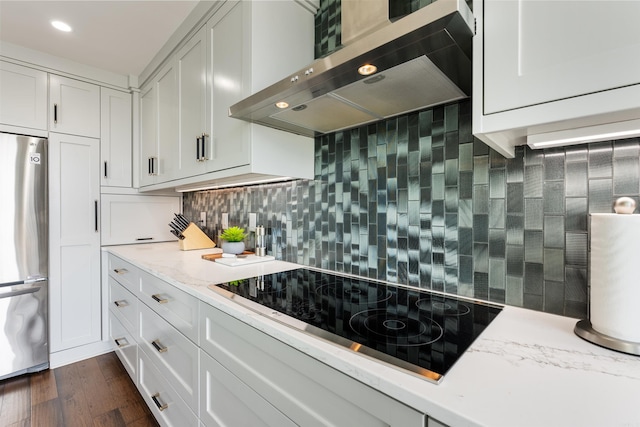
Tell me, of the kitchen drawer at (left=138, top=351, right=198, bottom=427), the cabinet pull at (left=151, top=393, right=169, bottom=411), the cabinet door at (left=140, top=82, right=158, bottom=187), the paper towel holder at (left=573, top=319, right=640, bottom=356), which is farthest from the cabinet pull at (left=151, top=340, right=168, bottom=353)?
the paper towel holder at (left=573, top=319, right=640, bottom=356)

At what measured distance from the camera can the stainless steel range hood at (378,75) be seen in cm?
71

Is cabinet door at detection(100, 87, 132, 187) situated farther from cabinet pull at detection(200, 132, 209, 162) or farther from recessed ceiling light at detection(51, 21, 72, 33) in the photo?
cabinet pull at detection(200, 132, 209, 162)

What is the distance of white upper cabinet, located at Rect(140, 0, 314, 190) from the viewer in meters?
1.35

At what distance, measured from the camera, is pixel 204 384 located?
1.16 metres

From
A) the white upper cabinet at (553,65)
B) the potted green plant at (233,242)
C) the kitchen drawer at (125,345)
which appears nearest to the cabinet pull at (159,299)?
the potted green plant at (233,242)

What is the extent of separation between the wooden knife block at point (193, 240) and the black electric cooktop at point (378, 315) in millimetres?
1165

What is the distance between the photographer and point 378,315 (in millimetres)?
914

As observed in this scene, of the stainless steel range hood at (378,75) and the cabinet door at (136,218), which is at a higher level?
the stainless steel range hood at (378,75)

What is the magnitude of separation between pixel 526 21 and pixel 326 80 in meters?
0.51

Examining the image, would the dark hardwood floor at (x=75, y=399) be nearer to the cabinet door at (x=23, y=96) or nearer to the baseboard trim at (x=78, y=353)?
the baseboard trim at (x=78, y=353)

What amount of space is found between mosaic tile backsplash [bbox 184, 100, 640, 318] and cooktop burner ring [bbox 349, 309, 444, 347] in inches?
12.9

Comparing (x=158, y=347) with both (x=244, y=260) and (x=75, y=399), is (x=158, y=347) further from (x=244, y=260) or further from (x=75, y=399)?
(x=75, y=399)

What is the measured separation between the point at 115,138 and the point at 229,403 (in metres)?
2.49

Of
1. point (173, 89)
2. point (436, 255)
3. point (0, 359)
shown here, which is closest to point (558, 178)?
point (436, 255)
